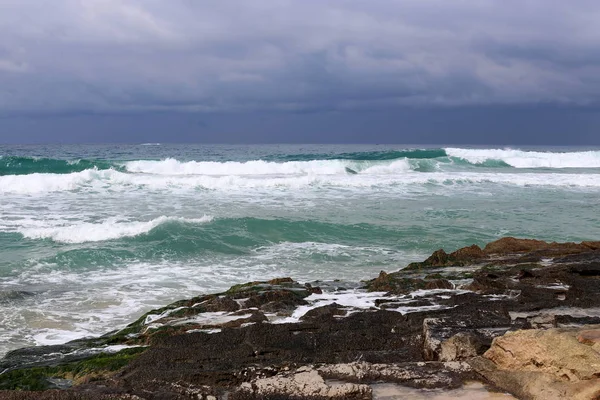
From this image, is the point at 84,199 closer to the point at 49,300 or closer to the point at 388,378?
the point at 49,300

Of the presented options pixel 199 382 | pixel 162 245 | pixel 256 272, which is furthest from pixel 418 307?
pixel 162 245

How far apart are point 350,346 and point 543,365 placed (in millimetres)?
1586

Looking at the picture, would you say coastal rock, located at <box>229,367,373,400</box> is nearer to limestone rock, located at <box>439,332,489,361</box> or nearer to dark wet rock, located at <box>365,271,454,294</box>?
limestone rock, located at <box>439,332,489,361</box>

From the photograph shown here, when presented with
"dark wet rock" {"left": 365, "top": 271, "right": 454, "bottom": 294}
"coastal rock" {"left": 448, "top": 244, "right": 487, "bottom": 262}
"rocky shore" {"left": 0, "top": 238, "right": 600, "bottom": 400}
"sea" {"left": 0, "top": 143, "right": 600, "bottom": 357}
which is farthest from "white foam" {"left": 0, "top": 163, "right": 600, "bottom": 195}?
"rocky shore" {"left": 0, "top": 238, "right": 600, "bottom": 400}

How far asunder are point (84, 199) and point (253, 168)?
1691 centimetres

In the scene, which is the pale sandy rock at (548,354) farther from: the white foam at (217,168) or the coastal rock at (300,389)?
the white foam at (217,168)

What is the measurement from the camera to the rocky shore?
12.7ft

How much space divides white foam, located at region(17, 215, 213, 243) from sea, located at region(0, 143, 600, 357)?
43mm

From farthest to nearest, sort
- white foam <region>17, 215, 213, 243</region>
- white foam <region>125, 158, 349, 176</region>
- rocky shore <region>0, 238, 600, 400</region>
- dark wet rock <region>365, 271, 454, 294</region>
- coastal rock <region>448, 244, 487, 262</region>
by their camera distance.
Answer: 1. white foam <region>125, 158, 349, 176</region>
2. white foam <region>17, 215, 213, 243</region>
3. coastal rock <region>448, 244, 487, 262</region>
4. dark wet rock <region>365, 271, 454, 294</region>
5. rocky shore <region>0, 238, 600, 400</region>

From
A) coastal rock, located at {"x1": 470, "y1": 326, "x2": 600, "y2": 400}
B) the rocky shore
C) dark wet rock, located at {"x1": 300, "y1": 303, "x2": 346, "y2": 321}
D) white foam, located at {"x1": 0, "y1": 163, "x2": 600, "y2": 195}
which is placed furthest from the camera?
white foam, located at {"x1": 0, "y1": 163, "x2": 600, "y2": 195}

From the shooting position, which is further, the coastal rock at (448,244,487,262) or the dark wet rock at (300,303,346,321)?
the coastal rock at (448,244,487,262)

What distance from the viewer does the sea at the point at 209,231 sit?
9.17 m

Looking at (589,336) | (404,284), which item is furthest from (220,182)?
(589,336)

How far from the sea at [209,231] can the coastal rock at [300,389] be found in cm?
387
